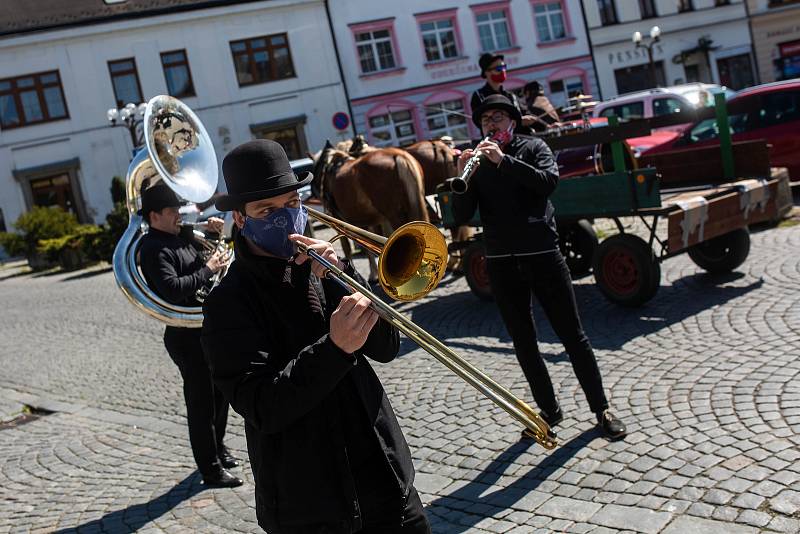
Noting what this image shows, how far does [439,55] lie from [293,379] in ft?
104

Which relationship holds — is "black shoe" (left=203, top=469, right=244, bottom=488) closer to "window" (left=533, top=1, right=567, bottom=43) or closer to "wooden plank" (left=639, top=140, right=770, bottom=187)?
"wooden plank" (left=639, top=140, right=770, bottom=187)

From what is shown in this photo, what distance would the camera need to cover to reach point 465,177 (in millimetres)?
4590

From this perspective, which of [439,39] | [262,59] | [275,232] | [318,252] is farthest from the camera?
[439,39]

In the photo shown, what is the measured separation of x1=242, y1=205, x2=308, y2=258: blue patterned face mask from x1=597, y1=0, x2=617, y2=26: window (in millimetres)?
34794

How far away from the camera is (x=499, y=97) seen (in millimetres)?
4859

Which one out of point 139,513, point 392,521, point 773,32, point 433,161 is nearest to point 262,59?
point 433,161

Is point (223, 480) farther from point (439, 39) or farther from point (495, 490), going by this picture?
point (439, 39)

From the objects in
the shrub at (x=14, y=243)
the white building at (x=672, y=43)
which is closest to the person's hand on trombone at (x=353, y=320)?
the shrub at (x=14, y=243)

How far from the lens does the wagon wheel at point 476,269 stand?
28.0ft

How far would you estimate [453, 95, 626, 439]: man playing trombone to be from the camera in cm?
475

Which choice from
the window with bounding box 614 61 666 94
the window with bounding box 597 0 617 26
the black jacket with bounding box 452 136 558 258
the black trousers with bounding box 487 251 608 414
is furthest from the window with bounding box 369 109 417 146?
the black trousers with bounding box 487 251 608 414

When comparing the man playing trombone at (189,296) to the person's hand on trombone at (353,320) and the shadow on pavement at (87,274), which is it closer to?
the person's hand on trombone at (353,320)

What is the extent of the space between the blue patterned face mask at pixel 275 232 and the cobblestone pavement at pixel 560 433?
209 centimetres

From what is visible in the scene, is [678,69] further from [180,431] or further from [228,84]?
[180,431]
